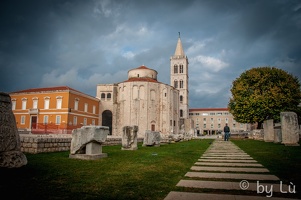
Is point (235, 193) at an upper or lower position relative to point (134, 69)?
lower

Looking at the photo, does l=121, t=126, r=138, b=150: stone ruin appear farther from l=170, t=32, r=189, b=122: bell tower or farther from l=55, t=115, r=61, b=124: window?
l=170, t=32, r=189, b=122: bell tower

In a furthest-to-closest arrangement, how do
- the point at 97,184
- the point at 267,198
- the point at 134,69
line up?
the point at 134,69 < the point at 97,184 < the point at 267,198

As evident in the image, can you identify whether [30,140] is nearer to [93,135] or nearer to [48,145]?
[48,145]

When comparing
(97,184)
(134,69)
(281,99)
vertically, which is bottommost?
(97,184)

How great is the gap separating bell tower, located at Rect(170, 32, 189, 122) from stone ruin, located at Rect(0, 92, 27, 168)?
62.2m

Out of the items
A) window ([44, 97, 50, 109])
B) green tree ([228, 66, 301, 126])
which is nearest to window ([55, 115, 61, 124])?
window ([44, 97, 50, 109])

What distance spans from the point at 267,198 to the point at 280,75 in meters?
29.6

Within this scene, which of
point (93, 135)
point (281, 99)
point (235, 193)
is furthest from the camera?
point (281, 99)

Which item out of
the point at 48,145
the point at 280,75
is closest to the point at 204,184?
the point at 48,145

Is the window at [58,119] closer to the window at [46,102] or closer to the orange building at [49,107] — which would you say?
the orange building at [49,107]

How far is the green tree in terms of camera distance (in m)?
26.8

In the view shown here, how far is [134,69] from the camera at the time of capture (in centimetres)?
5256

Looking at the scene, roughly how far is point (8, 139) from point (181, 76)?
212 feet

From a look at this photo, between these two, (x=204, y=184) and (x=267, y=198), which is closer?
(x=267, y=198)
